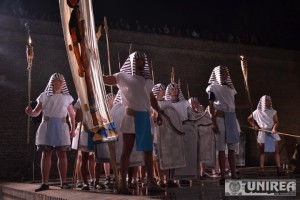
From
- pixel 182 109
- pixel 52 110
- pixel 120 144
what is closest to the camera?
pixel 52 110

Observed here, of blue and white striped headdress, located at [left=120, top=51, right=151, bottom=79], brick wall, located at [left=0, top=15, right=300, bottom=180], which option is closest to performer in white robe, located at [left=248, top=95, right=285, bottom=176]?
blue and white striped headdress, located at [left=120, top=51, right=151, bottom=79]

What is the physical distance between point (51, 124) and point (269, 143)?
16.3ft

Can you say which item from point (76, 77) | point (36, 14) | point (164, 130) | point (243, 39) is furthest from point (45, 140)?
point (243, 39)

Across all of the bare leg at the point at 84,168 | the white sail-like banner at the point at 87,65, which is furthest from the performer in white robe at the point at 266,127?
the white sail-like banner at the point at 87,65

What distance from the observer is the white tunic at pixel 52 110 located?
584 cm

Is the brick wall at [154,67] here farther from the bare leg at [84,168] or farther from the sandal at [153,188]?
the sandal at [153,188]

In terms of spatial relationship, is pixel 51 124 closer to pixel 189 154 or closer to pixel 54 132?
pixel 54 132

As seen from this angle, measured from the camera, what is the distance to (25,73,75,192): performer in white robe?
5.84 m

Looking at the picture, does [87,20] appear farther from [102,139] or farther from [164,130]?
[164,130]

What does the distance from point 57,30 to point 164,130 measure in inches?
274

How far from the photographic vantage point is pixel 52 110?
19.5 ft

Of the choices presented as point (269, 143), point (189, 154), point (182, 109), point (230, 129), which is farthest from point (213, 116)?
point (269, 143)

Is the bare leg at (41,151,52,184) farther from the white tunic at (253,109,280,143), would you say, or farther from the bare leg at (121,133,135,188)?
the white tunic at (253,109,280,143)

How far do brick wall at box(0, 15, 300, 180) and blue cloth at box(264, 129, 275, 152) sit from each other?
5052mm
